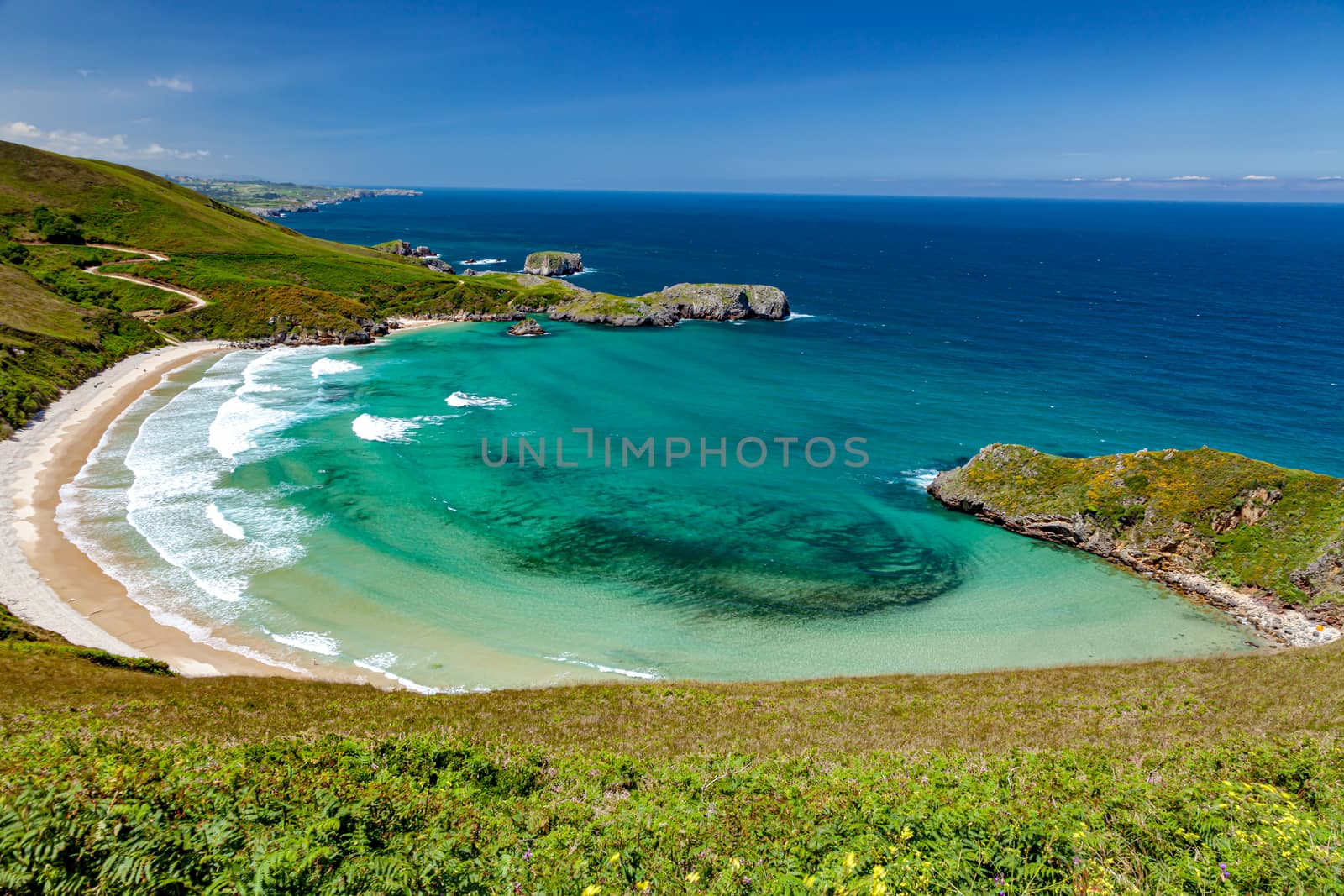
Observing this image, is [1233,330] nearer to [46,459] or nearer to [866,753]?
[866,753]

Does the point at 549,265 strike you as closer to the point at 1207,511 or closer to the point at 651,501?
the point at 651,501

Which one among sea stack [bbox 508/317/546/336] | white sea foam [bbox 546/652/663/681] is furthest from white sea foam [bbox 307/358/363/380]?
white sea foam [bbox 546/652/663/681]

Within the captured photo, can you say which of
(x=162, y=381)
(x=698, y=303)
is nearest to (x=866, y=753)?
(x=162, y=381)

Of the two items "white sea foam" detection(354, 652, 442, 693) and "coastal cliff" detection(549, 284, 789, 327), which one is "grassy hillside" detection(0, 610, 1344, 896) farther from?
"coastal cliff" detection(549, 284, 789, 327)

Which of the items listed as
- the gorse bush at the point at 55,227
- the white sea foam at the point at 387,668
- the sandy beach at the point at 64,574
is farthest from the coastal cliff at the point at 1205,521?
the gorse bush at the point at 55,227

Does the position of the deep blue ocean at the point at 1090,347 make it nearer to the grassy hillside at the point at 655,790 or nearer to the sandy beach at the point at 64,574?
the grassy hillside at the point at 655,790

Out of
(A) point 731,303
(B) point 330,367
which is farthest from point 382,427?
(A) point 731,303
